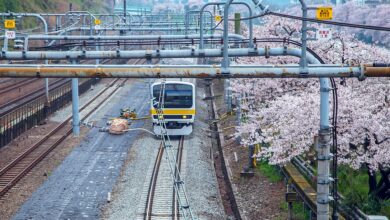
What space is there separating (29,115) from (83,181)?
7.65 meters

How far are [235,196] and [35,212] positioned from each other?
451 centimetres

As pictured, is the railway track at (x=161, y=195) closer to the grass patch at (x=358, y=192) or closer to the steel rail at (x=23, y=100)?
the grass patch at (x=358, y=192)

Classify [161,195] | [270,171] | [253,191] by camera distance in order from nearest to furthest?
[161,195]
[253,191]
[270,171]

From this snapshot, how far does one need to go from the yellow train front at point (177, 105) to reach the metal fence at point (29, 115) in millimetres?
4530

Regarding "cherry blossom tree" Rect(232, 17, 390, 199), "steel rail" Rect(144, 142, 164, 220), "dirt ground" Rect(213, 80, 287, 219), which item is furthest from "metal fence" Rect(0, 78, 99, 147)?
"cherry blossom tree" Rect(232, 17, 390, 199)

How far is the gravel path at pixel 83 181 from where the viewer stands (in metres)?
13.1

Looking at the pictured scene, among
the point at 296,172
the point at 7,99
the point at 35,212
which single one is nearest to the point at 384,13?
the point at 7,99

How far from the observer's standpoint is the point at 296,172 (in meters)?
14.9

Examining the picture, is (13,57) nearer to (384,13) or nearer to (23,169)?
(23,169)

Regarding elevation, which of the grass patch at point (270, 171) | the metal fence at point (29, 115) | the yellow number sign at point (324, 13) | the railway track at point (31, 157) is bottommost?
the grass patch at point (270, 171)

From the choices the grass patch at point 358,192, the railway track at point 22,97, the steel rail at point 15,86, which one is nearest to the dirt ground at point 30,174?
the railway track at point 22,97

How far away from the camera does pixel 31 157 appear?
17734mm

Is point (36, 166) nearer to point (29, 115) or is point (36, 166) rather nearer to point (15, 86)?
point (29, 115)

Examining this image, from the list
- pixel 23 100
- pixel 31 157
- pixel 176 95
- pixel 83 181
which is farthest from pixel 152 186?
pixel 23 100
